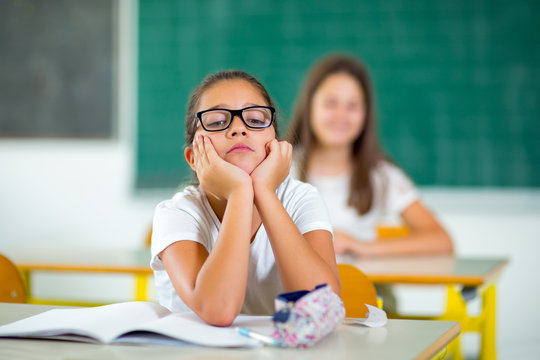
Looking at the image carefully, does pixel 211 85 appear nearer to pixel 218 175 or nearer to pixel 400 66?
pixel 218 175

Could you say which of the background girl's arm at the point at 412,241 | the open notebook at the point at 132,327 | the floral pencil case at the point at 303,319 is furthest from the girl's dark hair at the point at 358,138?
the floral pencil case at the point at 303,319

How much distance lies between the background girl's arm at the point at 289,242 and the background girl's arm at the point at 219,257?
34 millimetres

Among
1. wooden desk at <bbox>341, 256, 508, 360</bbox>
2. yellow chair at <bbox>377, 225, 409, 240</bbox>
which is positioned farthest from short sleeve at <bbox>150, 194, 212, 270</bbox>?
yellow chair at <bbox>377, 225, 409, 240</bbox>

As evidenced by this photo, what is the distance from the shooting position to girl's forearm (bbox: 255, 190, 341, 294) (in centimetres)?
120

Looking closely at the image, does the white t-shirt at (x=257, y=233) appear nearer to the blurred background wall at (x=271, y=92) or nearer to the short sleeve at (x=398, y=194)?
the short sleeve at (x=398, y=194)

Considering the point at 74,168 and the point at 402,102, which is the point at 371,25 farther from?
the point at 74,168

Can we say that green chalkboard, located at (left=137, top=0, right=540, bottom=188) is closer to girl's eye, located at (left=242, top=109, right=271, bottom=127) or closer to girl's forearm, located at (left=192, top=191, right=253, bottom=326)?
Result: girl's eye, located at (left=242, top=109, right=271, bottom=127)

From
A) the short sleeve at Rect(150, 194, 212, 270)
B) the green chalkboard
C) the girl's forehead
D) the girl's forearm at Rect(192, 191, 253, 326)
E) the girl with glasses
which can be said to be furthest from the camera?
the green chalkboard

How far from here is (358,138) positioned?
2805mm

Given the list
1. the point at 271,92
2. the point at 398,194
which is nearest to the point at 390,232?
the point at 398,194

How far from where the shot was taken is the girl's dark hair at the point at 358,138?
275cm

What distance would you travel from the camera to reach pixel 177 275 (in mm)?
1227

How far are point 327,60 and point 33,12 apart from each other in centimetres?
230

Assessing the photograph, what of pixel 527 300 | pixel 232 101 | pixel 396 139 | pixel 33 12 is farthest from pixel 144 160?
pixel 232 101
